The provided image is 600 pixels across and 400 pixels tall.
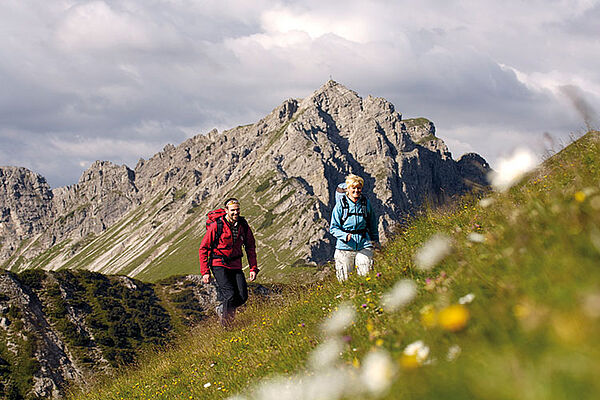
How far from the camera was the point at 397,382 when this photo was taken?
2217 mm

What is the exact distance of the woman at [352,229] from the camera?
10219 millimetres

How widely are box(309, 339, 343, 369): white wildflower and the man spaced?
8.32 m

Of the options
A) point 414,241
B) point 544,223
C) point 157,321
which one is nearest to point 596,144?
point 414,241

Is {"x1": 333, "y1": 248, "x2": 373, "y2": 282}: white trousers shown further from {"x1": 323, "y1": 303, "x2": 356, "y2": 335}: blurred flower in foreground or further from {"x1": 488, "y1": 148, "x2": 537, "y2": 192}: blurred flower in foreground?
{"x1": 488, "y1": 148, "x2": 537, "y2": 192}: blurred flower in foreground

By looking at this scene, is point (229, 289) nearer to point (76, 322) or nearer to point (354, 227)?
point (354, 227)

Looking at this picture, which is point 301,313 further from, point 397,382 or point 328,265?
point 397,382

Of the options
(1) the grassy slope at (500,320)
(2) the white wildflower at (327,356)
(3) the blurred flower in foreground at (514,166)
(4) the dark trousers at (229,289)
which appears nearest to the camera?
(1) the grassy slope at (500,320)

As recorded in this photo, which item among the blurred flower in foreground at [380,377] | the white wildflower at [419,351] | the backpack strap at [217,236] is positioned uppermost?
the backpack strap at [217,236]

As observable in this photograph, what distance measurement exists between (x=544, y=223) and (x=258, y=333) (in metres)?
6.59

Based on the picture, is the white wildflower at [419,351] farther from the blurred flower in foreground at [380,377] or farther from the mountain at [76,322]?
the mountain at [76,322]

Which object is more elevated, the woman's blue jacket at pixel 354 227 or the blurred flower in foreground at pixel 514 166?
the blurred flower in foreground at pixel 514 166

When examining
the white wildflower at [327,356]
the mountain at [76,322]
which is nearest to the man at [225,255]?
the white wildflower at [327,356]

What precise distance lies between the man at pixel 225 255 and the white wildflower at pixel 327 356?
8.32 m

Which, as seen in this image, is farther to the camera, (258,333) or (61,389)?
(61,389)
